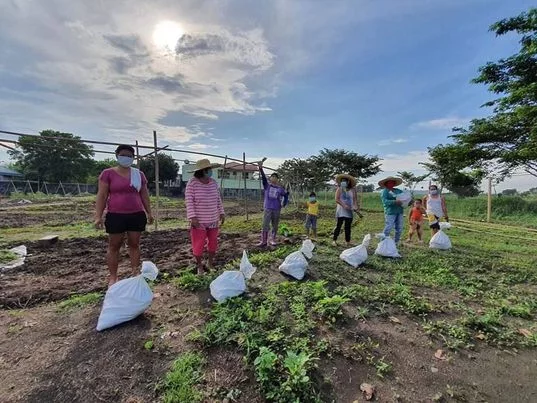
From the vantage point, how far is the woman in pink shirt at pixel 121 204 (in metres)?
3.42

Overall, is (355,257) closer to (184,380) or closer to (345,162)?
(184,380)

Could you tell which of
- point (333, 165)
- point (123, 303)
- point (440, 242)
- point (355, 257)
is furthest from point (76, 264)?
point (333, 165)

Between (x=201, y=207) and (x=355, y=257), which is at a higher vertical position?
(x=201, y=207)

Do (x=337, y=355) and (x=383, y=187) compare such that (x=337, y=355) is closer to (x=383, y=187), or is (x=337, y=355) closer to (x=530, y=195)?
(x=383, y=187)

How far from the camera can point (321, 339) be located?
106 inches

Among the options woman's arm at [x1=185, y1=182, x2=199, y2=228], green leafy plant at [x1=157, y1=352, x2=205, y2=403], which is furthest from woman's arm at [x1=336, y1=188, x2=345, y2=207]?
green leafy plant at [x1=157, y1=352, x2=205, y2=403]

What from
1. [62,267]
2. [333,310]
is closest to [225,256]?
[62,267]

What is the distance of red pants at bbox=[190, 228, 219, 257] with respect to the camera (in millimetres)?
4191

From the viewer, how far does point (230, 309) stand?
3.05 metres

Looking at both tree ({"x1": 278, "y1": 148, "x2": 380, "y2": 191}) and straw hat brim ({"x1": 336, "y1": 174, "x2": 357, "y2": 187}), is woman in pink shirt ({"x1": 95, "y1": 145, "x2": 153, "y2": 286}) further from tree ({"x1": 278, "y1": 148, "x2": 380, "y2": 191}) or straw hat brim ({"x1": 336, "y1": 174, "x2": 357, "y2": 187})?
tree ({"x1": 278, "y1": 148, "x2": 380, "y2": 191})

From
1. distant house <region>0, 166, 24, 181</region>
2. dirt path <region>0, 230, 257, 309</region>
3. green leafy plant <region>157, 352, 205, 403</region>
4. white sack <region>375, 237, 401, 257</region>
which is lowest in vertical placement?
green leafy plant <region>157, 352, 205, 403</region>

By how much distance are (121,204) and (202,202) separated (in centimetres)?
99

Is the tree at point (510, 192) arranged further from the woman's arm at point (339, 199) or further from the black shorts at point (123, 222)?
the black shorts at point (123, 222)

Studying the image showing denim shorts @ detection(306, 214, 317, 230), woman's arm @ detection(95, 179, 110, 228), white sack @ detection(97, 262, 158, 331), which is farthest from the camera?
denim shorts @ detection(306, 214, 317, 230)
